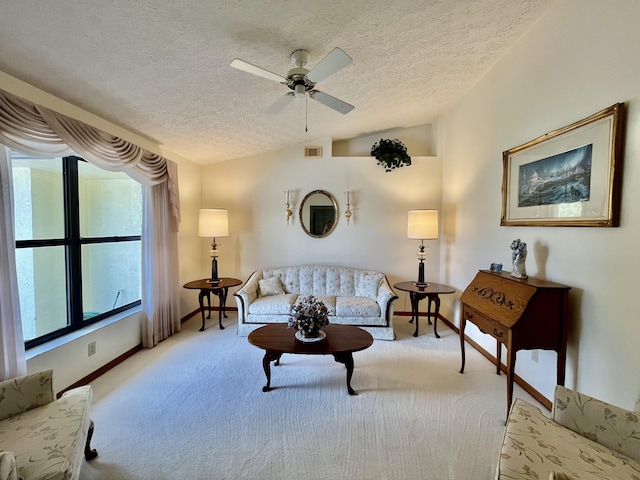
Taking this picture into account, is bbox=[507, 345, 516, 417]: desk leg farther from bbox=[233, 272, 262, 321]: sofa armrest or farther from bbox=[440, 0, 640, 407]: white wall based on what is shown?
bbox=[233, 272, 262, 321]: sofa armrest

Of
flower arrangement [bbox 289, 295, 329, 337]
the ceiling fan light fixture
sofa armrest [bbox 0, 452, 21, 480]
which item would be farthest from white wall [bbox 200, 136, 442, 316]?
sofa armrest [bbox 0, 452, 21, 480]

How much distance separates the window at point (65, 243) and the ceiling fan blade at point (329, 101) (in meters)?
2.18

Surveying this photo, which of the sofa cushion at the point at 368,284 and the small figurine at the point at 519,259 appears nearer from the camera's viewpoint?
the small figurine at the point at 519,259

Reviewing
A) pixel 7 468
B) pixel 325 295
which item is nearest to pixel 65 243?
pixel 7 468

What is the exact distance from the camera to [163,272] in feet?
11.2

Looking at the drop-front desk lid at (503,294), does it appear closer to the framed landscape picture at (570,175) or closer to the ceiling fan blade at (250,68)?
the framed landscape picture at (570,175)

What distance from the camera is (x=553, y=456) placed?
1.21 metres

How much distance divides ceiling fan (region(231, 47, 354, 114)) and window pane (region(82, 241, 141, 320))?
2.36 m

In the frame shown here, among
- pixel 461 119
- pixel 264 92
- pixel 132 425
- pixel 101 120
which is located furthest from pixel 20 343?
pixel 461 119

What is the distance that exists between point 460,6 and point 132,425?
3.71 m

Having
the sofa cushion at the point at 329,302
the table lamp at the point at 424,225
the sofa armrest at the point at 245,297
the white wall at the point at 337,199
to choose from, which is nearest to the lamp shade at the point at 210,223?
the white wall at the point at 337,199

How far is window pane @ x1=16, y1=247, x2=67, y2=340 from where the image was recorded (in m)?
2.24

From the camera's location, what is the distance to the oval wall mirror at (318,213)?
446 cm

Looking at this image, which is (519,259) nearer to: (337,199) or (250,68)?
(250,68)
